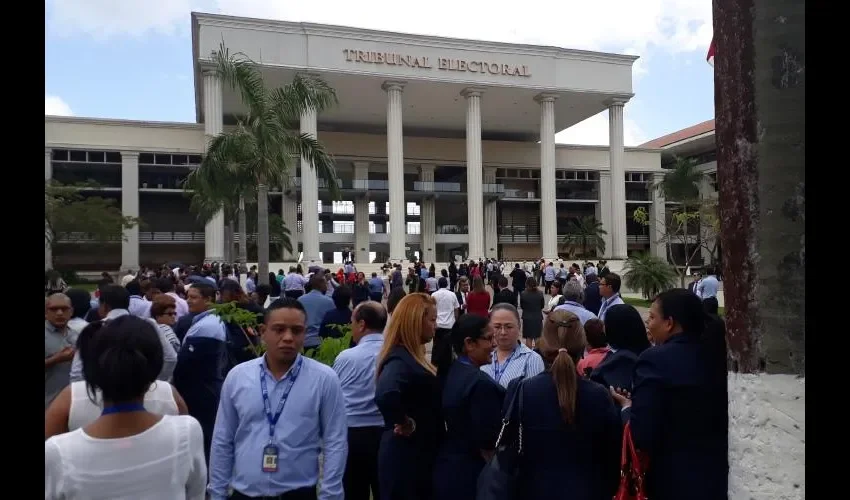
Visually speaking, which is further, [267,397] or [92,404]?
[267,397]

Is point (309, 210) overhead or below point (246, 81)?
below

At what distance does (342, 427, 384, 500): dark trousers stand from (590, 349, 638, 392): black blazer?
1.53m

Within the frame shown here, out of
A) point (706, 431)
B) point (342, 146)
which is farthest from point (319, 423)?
point (342, 146)

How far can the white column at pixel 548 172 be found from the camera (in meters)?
42.5

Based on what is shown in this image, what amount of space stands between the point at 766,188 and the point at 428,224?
158 feet

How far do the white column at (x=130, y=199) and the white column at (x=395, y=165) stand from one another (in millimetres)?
17751

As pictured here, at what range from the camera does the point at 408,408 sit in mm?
3537

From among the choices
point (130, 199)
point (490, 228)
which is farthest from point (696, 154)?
point (130, 199)

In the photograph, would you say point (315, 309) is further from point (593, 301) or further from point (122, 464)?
point (122, 464)

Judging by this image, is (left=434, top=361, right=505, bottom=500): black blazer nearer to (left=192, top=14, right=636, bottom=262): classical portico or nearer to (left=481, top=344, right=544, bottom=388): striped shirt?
(left=481, top=344, right=544, bottom=388): striped shirt

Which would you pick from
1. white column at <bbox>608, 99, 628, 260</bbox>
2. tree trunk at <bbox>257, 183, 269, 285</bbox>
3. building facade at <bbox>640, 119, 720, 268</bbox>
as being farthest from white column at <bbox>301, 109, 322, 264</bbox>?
building facade at <bbox>640, 119, 720, 268</bbox>

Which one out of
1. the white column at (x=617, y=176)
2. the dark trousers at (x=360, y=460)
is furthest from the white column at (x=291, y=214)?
the dark trousers at (x=360, y=460)

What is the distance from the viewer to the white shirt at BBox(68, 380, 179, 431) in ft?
8.72

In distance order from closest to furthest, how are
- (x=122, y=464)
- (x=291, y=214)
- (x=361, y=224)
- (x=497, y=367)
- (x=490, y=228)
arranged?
(x=122, y=464)
(x=497, y=367)
(x=291, y=214)
(x=361, y=224)
(x=490, y=228)
